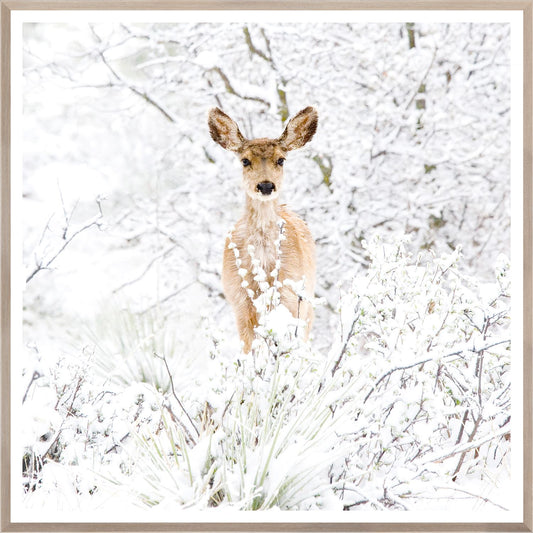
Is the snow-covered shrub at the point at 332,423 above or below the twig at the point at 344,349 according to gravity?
below

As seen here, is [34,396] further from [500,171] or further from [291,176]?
[500,171]

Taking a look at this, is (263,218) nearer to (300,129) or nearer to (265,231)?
(265,231)

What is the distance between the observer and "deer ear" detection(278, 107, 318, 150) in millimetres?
4418

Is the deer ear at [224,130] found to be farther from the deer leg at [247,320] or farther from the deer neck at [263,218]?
the deer leg at [247,320]

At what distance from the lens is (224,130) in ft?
15.0

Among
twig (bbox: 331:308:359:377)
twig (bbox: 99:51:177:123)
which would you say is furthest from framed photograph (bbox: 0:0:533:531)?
twig (bbox: 99:51:177:123)

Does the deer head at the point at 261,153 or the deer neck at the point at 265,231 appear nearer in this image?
the deer head at the point at 261,153

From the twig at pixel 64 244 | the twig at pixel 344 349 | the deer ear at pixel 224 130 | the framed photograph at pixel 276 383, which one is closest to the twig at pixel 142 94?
the framed photograph at pixel 276 383

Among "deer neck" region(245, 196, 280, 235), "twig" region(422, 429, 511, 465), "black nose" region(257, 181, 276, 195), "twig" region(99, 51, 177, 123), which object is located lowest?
"twig" region(422, 429, 511, 465)

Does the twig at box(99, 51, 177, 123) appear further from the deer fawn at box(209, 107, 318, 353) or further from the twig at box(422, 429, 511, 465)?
the twig at box(422, 429, 511, 465)

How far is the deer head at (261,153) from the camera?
4.54 metres

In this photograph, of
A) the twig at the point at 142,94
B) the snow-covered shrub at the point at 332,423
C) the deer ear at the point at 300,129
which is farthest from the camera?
the twig at the point at 142,94

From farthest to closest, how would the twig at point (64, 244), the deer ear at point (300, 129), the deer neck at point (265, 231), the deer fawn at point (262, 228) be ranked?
the deer neck at point (265, 231) → the deer fawn at point (262, 228) → the deer ear at point (300, 129) → the twig at point (64, 244)

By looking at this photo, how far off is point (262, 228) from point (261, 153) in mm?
493
